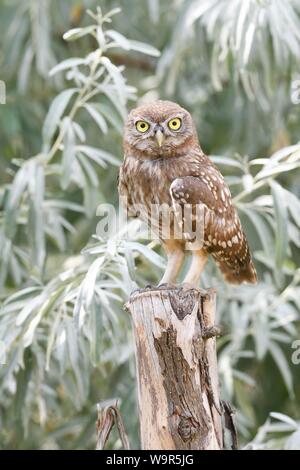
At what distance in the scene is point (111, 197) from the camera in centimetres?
633

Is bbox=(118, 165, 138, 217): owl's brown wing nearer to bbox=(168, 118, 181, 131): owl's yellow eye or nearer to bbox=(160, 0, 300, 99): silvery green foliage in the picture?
bbox=(168, 118, 181, 131): owl's yellow eye

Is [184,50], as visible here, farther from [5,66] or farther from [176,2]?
[5,66]

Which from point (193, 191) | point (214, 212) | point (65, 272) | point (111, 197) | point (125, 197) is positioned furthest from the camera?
point (111, 197)

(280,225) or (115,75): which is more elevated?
(115,75)

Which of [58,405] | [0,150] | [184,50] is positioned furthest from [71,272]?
[0,150]

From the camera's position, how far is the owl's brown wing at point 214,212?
387cm

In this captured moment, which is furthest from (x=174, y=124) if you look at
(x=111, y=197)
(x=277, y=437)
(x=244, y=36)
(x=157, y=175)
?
(x=111, y=197)

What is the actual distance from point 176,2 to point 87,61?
6.39 feet

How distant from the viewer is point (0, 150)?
6.73m

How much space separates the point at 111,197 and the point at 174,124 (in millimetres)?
2397

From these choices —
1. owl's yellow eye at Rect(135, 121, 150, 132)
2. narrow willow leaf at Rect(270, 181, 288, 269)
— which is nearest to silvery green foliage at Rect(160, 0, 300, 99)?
narrow willow leaf at Rect(270, 181, 288, 269)

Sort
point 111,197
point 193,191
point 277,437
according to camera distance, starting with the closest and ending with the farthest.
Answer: point 193,191 → point 277,437 → point 111,197

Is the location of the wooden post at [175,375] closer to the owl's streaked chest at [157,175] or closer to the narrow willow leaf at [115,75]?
the owl's streaked chest at [157,175]

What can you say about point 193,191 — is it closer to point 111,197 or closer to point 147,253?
point 147,253
